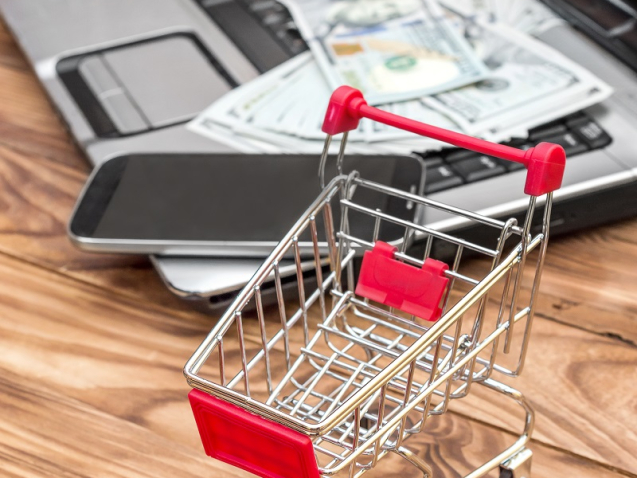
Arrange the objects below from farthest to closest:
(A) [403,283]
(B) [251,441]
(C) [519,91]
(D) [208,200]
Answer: (C) [519,91] → (D) [208,200] → (A) [403,283] → (B) [251,441]

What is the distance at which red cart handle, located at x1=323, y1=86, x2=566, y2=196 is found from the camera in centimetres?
39

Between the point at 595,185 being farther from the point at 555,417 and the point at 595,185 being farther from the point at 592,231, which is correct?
the point at 555,417

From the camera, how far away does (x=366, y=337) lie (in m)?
0.54

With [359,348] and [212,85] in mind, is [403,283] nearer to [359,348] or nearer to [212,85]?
[359,348]

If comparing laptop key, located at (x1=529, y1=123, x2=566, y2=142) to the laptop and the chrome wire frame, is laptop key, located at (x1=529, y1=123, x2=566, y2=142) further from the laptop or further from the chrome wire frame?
the chrome wire frame

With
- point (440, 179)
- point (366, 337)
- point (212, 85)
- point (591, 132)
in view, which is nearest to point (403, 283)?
point (366, 337)

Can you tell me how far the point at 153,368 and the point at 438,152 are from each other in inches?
12.1

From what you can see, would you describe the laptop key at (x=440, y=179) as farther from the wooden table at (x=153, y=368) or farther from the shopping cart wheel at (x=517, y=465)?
the shopping cart wheel at (x=517, y=465)

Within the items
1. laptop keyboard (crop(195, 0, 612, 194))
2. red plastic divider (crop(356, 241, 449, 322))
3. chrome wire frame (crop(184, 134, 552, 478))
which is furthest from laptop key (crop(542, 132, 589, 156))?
red plastic divider (crop(356, 241, 449, 322))

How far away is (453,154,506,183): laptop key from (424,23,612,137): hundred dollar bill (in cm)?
5

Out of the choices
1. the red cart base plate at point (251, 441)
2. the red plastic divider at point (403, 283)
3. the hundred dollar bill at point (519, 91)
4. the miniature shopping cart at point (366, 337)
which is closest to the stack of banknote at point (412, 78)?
the hundred dollar bill at point (519, 91)

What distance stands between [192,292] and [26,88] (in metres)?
0.46

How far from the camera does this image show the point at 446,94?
75 centimetres

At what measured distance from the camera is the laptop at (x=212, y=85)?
2.07 ft
